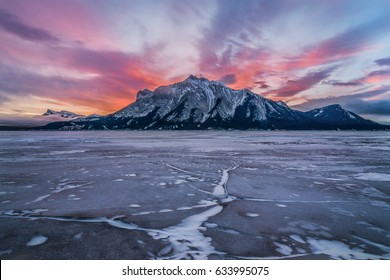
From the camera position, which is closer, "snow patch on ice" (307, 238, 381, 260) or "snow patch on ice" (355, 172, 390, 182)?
"snow patch on ice" (307, 238, 381, 260)

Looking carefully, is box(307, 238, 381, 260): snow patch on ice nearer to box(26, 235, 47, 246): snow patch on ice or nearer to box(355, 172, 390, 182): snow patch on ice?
box(26, 235, 47, 246): snow patch on ice

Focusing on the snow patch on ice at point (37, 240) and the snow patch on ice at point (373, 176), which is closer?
the snow patch on ice at point (37, 240)

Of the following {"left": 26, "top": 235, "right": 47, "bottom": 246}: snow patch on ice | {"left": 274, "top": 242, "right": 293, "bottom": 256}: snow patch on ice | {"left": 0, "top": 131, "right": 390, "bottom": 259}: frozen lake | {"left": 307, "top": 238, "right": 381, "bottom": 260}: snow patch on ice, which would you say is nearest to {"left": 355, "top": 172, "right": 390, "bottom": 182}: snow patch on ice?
{"left": 0, "top": 131, "right": 390, "bottom": 259}: frozen lake

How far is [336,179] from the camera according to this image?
9391mm

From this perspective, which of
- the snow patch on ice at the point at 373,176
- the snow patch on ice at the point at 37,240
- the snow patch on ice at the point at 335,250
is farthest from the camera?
the snow patch on ice at the point at 373,176

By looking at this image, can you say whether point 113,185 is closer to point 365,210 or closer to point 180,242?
point 180,242

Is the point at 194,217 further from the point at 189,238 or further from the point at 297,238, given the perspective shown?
the point at 297,238

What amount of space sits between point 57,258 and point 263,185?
6.34 m

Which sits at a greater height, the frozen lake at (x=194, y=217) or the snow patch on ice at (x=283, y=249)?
the frozen lake at (x=194, y=217)

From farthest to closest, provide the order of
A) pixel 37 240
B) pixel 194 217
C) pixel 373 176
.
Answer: pixel 373 176
pixel 194 217
pixel 37 240

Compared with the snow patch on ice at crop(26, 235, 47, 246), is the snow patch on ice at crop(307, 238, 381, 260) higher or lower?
lower

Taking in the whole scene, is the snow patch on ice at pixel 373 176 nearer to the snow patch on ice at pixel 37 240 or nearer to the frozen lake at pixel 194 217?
the frozen lake at pixel 194 217

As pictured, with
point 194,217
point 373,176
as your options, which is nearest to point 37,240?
point 194,217

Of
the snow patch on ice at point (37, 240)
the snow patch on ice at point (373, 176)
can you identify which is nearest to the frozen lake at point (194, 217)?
the snow patch on ice at point (37, 240)
